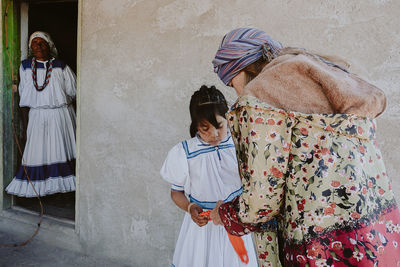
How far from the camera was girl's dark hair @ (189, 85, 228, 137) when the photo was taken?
2.02 metres

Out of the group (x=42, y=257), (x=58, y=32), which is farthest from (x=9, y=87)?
(x=58, y=32)

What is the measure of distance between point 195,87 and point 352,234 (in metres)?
1.91

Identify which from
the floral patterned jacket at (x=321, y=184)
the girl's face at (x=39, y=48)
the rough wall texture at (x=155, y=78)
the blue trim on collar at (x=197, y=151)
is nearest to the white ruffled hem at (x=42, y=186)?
the rough wall texture at (x=155, y=78)

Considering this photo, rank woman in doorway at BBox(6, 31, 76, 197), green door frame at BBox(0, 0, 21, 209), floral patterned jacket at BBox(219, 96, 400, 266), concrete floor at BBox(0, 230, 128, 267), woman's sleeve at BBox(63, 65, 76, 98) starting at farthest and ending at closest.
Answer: woman's sleeve at BBox(63, 65, 76, 98)
woman in doorway at BBox(6, 31, 76, 197)
green door frame at BBox(0, 0, 21, 209)
concrete floor at BBox(0, 230, 128, 267)
floral patterned jacket at BBox(219, 96, 400, 266)

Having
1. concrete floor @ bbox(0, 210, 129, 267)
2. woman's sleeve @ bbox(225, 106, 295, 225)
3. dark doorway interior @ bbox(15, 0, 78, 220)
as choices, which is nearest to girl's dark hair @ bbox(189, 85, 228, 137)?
woman's sleeve @ bbox(225, 106, 295, 225)

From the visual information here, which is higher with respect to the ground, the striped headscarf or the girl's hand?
the striped headscarf

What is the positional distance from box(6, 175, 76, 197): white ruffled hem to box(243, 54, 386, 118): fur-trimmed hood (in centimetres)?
394

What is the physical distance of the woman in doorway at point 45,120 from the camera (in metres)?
4.36

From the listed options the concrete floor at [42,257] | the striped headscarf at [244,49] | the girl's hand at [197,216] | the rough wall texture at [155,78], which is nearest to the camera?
the striped headscarf at [244,49]

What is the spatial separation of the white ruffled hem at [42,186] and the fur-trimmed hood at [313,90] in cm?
394

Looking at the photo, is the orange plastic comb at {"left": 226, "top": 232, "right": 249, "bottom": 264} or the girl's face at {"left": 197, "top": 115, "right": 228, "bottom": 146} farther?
the girl's face at {"left": 197, "top": 115, "right": 228, "bottom": 146}

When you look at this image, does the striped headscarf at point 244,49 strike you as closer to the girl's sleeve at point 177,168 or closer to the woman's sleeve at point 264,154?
the woman's sleeve at point 264,154

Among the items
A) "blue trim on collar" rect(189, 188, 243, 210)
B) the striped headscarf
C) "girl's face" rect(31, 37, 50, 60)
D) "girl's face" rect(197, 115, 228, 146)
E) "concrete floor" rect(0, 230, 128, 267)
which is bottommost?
"concrete floor" rect(0, 230, 128, 267)

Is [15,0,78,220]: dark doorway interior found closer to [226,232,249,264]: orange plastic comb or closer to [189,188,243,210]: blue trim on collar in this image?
[189,188,243,210]: blue trim on collar
